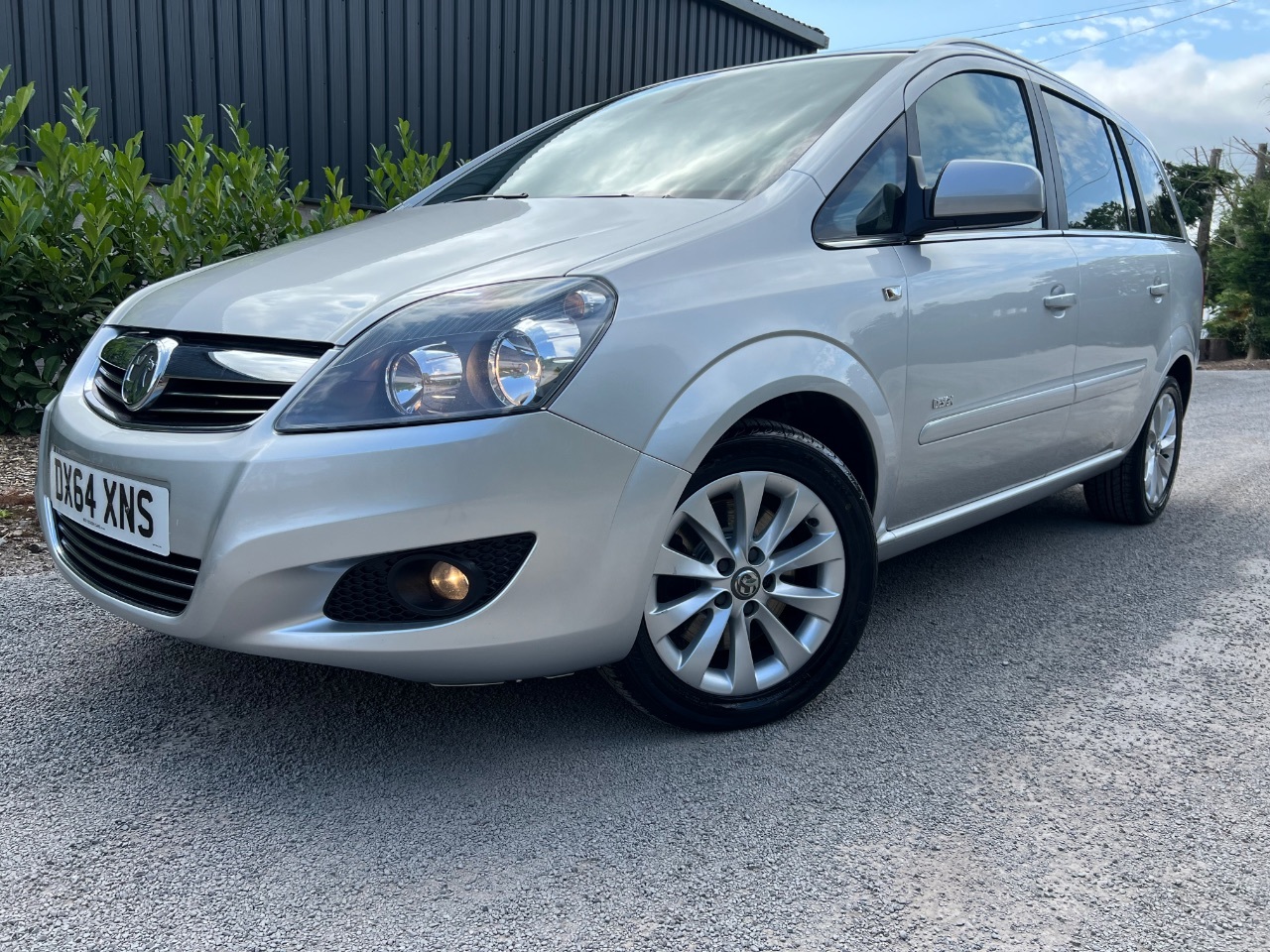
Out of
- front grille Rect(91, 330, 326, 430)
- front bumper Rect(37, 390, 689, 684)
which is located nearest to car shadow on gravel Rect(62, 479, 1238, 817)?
front bumper Rect(37, 390, 689, 684)

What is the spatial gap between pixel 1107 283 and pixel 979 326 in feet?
3.28

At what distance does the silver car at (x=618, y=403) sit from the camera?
77.0 inches

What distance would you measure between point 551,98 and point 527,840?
29.2ft

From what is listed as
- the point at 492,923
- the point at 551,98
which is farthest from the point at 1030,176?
the point at 551,98

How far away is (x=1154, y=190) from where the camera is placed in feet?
14.8

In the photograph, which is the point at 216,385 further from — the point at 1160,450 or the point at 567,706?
the point at 1160,450

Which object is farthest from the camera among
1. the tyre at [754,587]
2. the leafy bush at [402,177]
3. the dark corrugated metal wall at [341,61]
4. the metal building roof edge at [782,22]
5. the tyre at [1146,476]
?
the metal building roof edge at [782,22]

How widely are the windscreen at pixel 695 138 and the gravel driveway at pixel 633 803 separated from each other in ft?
4.19

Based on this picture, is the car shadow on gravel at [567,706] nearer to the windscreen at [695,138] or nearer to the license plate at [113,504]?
the license plate at [113,504]

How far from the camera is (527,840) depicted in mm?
1992

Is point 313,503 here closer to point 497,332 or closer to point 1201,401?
point 497,332

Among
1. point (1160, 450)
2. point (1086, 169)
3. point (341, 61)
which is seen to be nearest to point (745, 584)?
point (1086, 169)

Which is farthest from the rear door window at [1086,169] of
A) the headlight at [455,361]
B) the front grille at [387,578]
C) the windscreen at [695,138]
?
the front grille at [387,578]

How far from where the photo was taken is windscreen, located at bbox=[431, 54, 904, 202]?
2.70 m
